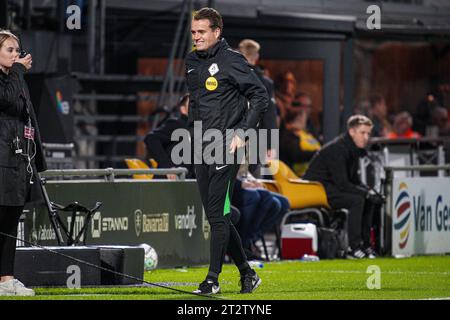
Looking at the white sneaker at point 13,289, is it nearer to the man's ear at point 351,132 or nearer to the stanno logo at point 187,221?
the stanno logo at point 187,221

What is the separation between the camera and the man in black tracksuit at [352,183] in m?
17.0

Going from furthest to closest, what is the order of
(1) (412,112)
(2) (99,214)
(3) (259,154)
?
1. (1) (412,112)
2. (3) (259,154)
3. (2) (99,214)

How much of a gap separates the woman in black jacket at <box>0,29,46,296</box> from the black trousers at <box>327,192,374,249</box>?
7.39m

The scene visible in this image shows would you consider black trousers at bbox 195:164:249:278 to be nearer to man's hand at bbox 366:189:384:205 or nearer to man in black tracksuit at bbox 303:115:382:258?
man in black tracksuit at bbox 303:115:382:258

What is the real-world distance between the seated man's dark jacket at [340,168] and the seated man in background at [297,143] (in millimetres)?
4654

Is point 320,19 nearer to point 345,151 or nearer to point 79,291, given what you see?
point 345,151

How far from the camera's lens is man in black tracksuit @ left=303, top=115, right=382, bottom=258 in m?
17.0

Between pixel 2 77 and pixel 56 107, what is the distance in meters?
9.36

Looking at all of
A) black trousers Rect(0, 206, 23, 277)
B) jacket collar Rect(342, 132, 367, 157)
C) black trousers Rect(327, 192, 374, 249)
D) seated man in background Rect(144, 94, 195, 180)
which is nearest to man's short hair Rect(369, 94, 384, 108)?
jacket collar Rect(342, 132, 367, 157)

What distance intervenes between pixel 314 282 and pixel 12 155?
3.38 meters

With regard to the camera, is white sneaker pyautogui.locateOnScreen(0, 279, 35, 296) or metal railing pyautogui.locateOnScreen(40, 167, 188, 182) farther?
metal railing pyautogui.locateOnScreen(40, 167, 188, 182)

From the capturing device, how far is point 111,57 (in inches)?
877

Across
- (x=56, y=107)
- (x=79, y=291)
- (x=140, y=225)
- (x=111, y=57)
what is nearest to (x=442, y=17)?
(x=111, y=57)

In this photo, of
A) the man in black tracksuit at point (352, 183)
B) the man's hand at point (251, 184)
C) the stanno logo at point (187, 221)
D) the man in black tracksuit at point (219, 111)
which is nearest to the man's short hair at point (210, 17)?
the man in black tracksuit at point (219, 111)
